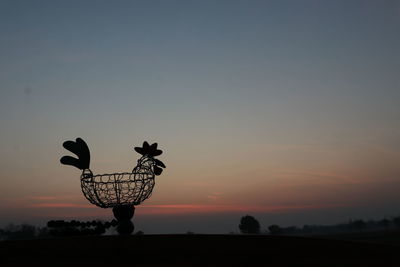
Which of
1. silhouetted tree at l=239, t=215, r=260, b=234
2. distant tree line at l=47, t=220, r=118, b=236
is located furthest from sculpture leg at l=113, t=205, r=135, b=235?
silhouetted tree at l=239, t=215, r=260, b=234

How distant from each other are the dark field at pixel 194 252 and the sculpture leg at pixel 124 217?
2.09 m

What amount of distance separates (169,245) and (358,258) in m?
6.62

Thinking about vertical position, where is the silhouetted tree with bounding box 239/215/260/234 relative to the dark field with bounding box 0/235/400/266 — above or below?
above

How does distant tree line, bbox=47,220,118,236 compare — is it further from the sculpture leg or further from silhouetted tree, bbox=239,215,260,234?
silhouetted tree, bbox=239,215,260,234

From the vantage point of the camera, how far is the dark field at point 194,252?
44.7 ft

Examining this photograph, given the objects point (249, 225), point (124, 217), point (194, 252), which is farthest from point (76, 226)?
point (249, 225)

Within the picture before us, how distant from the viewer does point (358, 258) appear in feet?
50.3

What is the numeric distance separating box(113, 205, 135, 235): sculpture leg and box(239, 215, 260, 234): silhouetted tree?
4727cm

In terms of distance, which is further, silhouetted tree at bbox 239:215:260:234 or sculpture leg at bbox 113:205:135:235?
silhouetted tree at bbox 239:215:260:234

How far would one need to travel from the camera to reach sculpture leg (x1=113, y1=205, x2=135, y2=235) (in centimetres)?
2014

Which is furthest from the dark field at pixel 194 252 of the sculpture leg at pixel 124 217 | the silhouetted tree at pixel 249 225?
the silhouetted tree at pixel 249 225

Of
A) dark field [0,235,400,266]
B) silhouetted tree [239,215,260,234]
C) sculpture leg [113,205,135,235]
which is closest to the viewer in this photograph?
dark field [0,235,400,266]

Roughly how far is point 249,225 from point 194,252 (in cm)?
5338

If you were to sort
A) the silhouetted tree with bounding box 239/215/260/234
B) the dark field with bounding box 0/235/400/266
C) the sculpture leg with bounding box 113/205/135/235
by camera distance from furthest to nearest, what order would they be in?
the silhouetted tree with bounding box 239/215/260/234 → the sculpture leg with bounding box 113/205/135/235 → the dark field with bounding box 0/235/400/266
